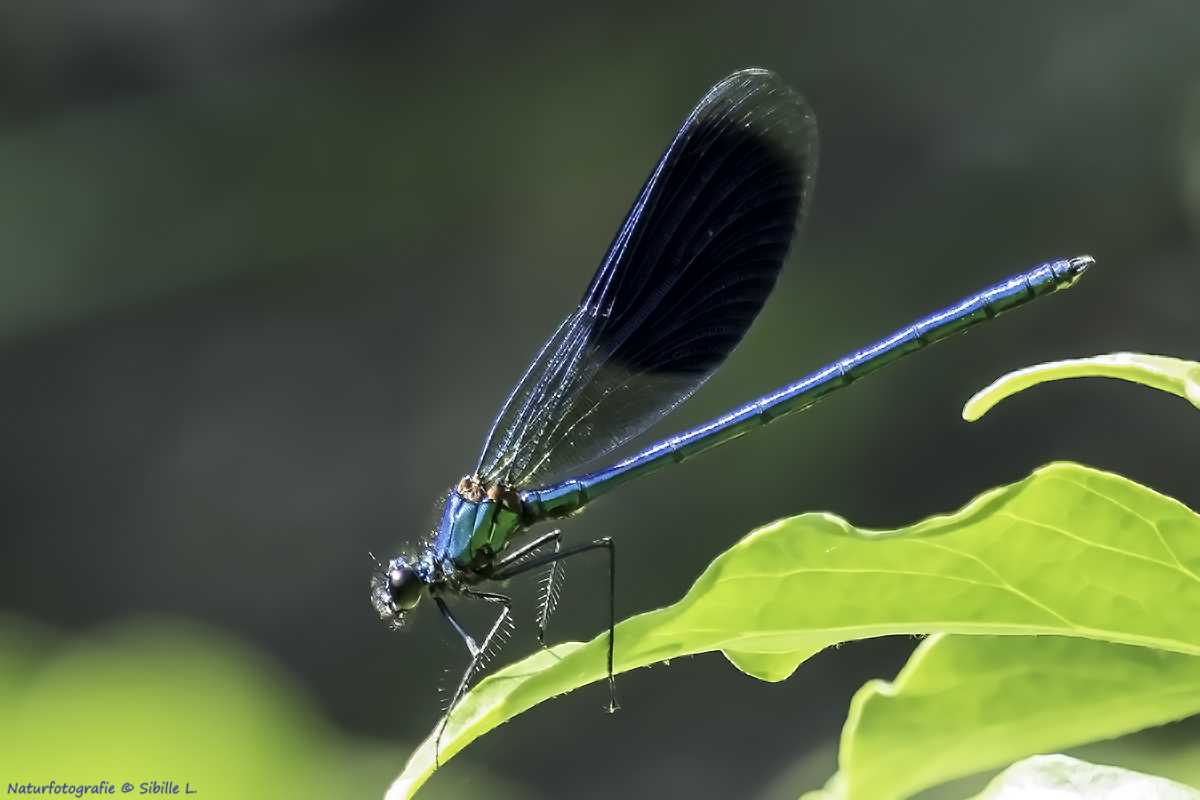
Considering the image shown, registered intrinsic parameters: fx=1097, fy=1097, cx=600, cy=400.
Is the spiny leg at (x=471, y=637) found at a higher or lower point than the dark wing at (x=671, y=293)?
lower

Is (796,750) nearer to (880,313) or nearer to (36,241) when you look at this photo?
(880,313)

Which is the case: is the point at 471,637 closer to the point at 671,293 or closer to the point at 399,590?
the point at 399,590

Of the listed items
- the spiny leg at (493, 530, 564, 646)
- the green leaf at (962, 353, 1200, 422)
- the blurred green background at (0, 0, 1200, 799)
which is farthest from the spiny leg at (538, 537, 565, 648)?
the blurred green background at (0, 0, 1200, 799)

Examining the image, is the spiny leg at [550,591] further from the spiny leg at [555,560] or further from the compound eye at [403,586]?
the compound eye at [403,586]

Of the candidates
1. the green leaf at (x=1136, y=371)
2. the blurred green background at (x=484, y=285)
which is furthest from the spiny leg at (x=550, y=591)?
the blurred green background at (x=484, y=285)

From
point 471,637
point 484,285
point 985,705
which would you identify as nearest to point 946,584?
point 985,705
